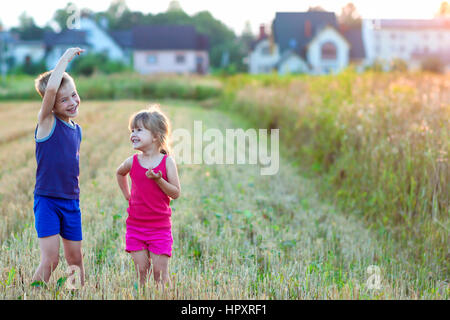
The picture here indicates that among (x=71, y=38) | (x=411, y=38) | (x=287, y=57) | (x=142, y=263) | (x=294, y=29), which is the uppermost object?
(x=411, y=38)

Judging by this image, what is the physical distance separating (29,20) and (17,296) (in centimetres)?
9914

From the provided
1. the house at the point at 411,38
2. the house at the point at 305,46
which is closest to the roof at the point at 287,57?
the house at the point at 305,46

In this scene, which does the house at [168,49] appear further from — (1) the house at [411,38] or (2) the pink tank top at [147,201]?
(2) the pink tank top at [147,201]

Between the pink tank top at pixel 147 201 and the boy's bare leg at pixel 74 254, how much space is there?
0.49 metres

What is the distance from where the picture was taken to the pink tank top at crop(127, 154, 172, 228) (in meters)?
3.56

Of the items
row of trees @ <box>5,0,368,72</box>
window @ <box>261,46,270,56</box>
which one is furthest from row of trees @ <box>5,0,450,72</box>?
window @ <box>261,46,270,56</box>

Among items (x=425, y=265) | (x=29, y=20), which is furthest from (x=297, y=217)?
(x=29, y=20)

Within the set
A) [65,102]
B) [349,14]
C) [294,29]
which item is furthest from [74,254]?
[349,14]

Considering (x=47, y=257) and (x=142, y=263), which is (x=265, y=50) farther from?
(x=47, y=257)

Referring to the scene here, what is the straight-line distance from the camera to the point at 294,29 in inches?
2110

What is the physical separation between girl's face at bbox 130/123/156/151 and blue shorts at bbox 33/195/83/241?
2.25 feet

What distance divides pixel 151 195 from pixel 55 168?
740 millimetres

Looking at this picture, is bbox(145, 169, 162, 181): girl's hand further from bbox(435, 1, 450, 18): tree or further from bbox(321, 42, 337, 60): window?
bbox(321, 42, 337, 60): window

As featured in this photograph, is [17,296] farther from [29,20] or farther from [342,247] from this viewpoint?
[29,20]
